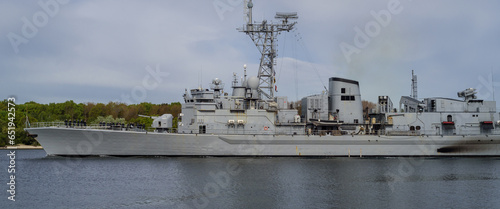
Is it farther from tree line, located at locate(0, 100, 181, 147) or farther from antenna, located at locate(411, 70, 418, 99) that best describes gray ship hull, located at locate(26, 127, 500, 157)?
tree line, located at locate(0, 100, 181, 147)

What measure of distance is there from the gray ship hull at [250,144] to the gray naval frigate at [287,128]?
0.06m

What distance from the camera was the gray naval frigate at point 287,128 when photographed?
2803 cm

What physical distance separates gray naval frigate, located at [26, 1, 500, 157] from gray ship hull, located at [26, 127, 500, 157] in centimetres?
6

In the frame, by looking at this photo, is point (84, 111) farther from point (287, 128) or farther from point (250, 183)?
point (250, 183)

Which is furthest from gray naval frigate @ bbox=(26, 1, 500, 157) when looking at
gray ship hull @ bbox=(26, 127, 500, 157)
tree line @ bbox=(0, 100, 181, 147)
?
tree line @ bbox=(0, 100, 181, 147)

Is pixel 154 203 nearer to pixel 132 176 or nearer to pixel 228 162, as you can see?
pixel 132 176

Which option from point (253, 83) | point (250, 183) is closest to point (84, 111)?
point (253, 83)

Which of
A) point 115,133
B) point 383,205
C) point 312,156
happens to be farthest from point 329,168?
point 115,133

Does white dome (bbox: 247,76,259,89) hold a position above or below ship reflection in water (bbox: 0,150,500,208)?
above

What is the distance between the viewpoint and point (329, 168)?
81.4 feet

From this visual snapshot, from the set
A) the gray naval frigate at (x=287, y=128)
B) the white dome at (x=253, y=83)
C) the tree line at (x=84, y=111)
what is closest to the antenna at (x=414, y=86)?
the gray naval frigate at (x=287, y=128)

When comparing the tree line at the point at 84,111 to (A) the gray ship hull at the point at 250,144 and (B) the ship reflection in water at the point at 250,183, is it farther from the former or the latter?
(B) the ship reflection in water at the point at 250,183

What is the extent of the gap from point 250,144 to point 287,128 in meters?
3.01

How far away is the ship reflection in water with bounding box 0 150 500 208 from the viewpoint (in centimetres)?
1633
